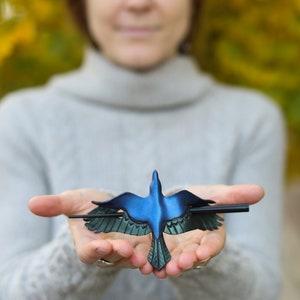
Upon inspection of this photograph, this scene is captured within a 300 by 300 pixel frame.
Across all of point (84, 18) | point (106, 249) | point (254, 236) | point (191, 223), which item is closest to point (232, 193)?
point (191, 223)

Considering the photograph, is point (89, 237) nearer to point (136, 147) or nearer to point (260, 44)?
point (136, 147)

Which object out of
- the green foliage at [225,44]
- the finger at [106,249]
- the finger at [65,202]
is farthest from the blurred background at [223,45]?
the finger at [106,249]

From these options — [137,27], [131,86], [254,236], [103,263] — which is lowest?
[254,236]

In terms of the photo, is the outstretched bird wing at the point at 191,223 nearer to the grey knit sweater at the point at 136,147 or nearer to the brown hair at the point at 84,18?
the grey knit sweater at the point at 136,147

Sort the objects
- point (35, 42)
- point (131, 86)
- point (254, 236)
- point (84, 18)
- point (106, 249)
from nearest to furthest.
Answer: point (106, 249) < point (254, 236) < point (131, 86) < point (84, 18) < point (35, 42)

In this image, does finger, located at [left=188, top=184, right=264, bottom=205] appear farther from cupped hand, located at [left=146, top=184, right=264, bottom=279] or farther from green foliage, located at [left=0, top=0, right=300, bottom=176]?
green foliage, located at [left=0, top=0, right=300, bottom=176]

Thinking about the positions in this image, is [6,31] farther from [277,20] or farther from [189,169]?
[277,20]
